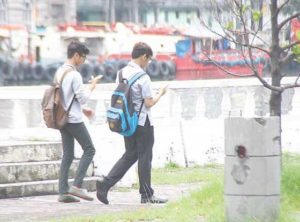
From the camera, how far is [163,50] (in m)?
78.8

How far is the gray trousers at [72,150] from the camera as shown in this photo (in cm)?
1116

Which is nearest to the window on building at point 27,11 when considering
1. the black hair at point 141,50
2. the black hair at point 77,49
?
the black hair at point 77,49

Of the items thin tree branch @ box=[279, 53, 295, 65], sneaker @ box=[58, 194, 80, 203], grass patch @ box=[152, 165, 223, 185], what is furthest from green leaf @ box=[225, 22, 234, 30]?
grass patch @ box=[152, 165, 223, 185]

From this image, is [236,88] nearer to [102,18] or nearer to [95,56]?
[95,56]

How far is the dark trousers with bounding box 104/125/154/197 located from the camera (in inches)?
427

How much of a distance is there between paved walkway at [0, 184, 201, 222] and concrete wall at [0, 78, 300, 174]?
127cm

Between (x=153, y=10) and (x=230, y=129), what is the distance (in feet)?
276

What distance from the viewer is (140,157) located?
10938mm

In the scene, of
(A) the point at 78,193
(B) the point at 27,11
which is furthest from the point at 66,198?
(B) the point at 27,11

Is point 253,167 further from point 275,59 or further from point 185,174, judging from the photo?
point 185,174

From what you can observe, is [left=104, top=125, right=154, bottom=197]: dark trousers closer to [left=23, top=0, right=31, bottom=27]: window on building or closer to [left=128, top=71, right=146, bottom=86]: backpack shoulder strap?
[left=128, top=71, right=146, bottom=86]: backpack shoulder strap

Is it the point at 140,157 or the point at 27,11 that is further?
the point at 27,11

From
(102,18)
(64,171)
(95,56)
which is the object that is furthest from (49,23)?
(64,171)

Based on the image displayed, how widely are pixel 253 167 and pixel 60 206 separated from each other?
137 inches
